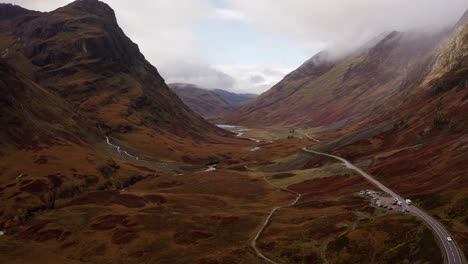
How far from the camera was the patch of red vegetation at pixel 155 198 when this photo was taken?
489 ft

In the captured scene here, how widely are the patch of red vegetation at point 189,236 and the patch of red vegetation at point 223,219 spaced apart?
8.52m

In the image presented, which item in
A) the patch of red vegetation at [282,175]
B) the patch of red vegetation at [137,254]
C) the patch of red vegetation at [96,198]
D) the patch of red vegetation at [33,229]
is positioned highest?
the patch of red vegetation at [282,175]

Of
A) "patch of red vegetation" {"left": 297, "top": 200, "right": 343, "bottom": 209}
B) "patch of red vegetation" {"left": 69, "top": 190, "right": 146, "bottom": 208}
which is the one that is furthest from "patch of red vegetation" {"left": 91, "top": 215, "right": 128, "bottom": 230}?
"patch of red vegetation" {"left": 297, "top": 200, "right": 343, "bottom": 209}

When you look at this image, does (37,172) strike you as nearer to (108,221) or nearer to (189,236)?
(108,221)

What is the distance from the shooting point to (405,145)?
576 ft

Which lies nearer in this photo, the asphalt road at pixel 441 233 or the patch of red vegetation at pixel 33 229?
the asphalt road at pixel 441 233

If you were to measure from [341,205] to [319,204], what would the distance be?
9572mm

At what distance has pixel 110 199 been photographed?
152 metres

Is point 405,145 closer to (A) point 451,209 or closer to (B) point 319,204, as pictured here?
(B) point 319,204

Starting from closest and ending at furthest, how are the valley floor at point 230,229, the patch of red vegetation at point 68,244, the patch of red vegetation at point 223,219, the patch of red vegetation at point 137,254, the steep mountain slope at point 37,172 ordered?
the valley floor at point 230,229 → the patch of red vegetation at point 137,254 → the patch of red vegetation at point 68,244 → the patch of red vegetation at point 223,219 → the steep mountain slope at point 37,172

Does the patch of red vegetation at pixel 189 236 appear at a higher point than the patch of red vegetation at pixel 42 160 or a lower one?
lower

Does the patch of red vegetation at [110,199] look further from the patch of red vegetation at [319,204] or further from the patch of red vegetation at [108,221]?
the patch of red vegetation at [319,204]

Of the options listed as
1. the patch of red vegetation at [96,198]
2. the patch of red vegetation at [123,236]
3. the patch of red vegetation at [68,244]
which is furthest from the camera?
the patch of red vegetation at [96,198]

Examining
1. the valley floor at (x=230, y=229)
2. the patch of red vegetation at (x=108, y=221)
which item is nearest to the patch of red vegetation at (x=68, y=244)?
the valley floor at (x=230, y=229)
